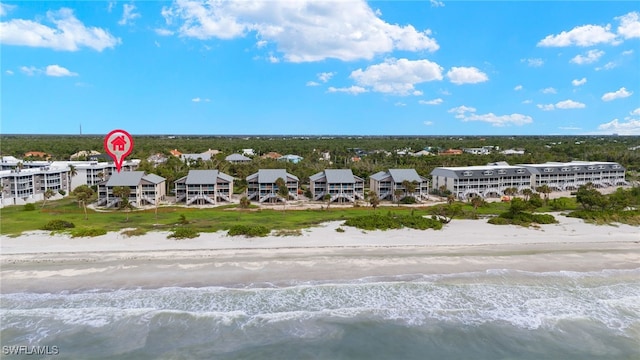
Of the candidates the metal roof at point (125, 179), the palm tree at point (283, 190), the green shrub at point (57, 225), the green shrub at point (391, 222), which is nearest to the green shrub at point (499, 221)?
the green shrub at point (391, 222)

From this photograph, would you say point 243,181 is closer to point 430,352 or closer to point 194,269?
point 194,269

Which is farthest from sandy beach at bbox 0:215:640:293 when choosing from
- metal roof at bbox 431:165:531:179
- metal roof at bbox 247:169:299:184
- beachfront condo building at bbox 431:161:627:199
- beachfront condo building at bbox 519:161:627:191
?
beachfront condo building at bbox 519:161:627:191

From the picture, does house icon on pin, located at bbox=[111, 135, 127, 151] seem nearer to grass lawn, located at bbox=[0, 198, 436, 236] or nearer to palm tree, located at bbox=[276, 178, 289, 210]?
grass lawn, located at bbox=[0, 198, 436, 236]

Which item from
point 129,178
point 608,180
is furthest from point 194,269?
point 608,180

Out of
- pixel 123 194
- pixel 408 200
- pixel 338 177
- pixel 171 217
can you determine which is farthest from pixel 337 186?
pixel 123 194

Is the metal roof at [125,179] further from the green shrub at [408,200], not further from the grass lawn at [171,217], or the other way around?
the green shrub at [408,200]

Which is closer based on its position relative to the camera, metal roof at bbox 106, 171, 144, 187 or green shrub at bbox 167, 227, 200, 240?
green shrub at bbox 167, 227, 200, 240

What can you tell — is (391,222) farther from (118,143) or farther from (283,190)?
(118,143)
